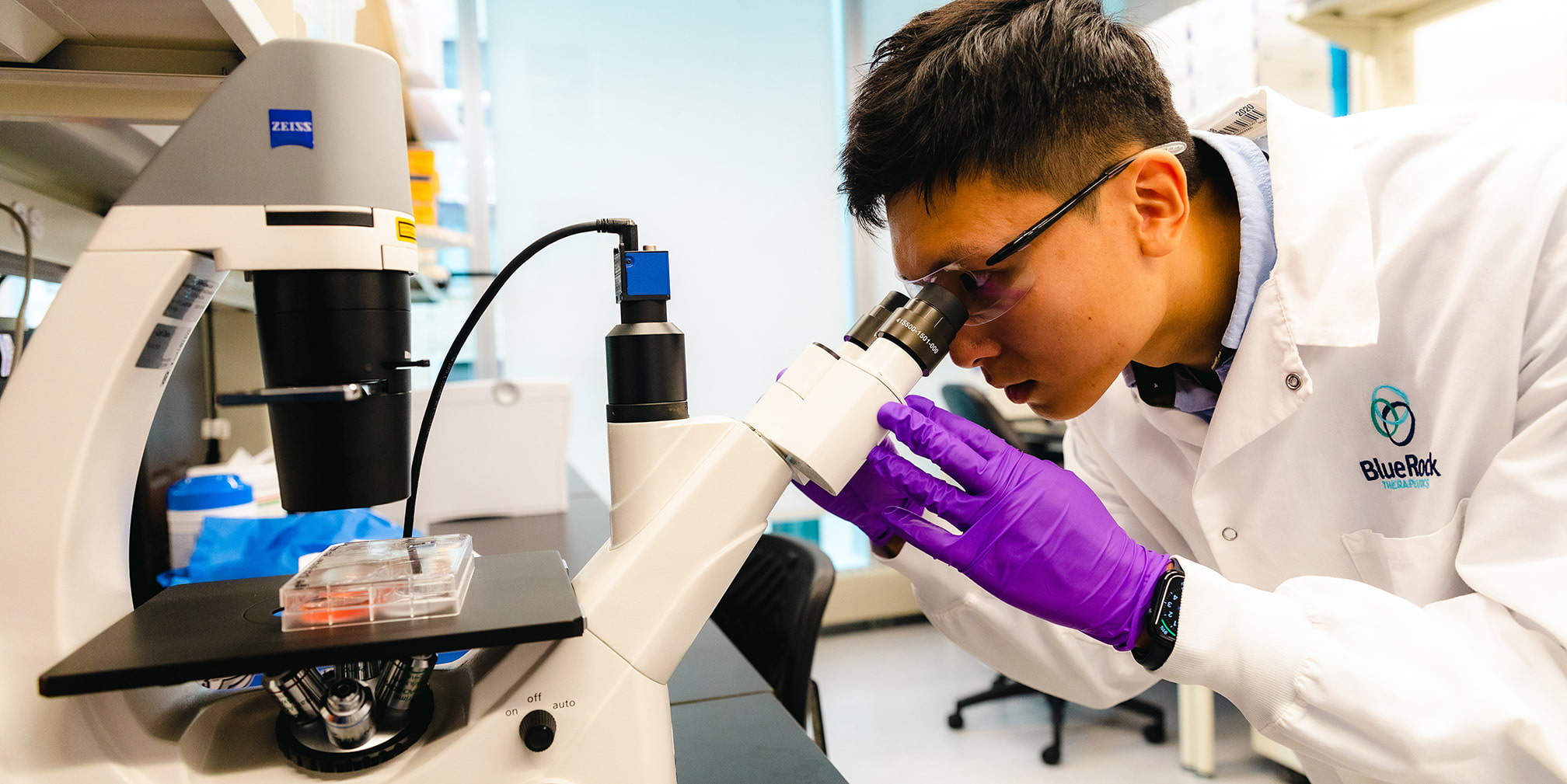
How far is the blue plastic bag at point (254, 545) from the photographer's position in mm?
1063

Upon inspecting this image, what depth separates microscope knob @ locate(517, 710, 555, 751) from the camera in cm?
59

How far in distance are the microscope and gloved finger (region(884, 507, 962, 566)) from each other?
0.74ft

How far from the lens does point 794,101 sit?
3.77 meters

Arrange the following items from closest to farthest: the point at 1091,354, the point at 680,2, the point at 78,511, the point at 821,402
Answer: the point at 78,511 < the point at 821,402 < the point at 1091,354 < the point at 680,2

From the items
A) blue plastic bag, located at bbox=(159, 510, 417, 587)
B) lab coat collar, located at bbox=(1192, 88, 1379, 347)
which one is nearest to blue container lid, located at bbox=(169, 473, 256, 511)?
blue plastic bag, located at bbox=(159, 510, 417, 587)

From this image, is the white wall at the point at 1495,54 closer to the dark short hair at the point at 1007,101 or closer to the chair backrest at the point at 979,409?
the chair backrest at the point at 979,409

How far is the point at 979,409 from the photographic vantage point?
3.07m

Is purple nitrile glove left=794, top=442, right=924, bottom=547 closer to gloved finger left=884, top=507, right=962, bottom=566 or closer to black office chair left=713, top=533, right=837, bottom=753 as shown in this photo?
gloved finger left=884, top=507, right=962, bottom=566

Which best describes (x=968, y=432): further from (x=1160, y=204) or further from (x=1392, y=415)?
(x=1392, y=415)

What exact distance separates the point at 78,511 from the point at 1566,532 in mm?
1201

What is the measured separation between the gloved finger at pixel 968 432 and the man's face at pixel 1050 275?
10 centimetres

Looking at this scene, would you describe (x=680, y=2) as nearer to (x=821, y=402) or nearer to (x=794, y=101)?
(x=794, y=101)

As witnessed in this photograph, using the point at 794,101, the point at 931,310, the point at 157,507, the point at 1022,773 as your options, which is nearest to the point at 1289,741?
the point at 931,310

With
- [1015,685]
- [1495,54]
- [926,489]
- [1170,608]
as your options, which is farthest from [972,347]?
[1015,685]
